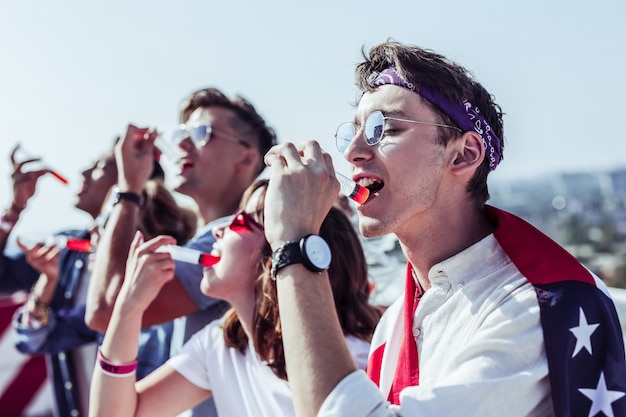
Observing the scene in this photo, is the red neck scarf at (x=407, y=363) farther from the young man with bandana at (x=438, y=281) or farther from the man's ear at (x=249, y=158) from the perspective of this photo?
the man's ear at (x=249, y=158)

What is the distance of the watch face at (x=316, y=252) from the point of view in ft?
4.56

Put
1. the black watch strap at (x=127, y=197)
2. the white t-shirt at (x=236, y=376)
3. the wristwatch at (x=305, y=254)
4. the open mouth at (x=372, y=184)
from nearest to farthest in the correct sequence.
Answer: the wristwatch at (x=305, y=254) < the open mouth at (x=372, y=184) < the white t-shirt at (x=236, y=376) < the black watch strap at (x=127, y=197)

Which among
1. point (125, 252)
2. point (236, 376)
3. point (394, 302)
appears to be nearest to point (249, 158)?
point (125, 252)

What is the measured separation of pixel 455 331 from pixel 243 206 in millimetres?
1242

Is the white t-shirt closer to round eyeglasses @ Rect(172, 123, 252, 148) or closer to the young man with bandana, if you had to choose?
the young man with bandana

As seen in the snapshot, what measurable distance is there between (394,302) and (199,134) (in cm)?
170

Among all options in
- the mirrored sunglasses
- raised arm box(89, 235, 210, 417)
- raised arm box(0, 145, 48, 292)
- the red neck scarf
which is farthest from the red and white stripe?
the red neck scarf

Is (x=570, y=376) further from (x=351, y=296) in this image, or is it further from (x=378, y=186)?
(x=351, y=296)

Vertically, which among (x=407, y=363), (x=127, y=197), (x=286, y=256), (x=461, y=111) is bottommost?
(x=127, y=197)

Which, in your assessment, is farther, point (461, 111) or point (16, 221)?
point (16, 221)

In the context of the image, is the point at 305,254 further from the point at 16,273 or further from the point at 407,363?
the point at 16,273

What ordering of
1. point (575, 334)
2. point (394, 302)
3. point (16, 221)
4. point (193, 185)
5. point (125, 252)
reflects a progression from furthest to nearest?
point (16, 221) → point (193, 185) → point (125, 252) → point (394, 302) → point (575, 334)

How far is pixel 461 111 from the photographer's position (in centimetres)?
165

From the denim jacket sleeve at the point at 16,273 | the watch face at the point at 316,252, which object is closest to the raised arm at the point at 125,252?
the watch face at the point at 316,252
